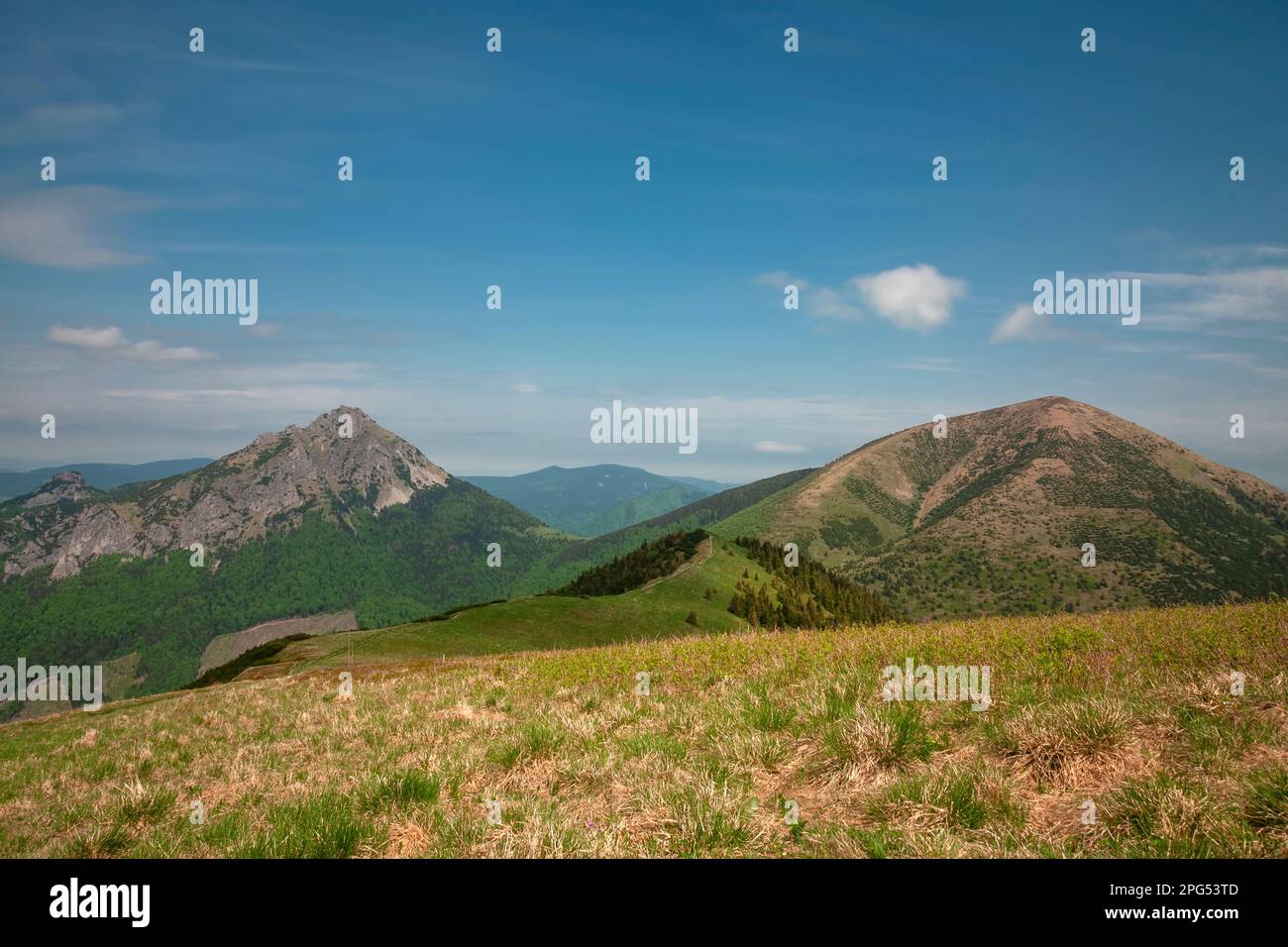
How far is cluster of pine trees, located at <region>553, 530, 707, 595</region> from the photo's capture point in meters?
142

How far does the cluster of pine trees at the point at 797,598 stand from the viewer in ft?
395

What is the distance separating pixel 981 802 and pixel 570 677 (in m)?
11.9

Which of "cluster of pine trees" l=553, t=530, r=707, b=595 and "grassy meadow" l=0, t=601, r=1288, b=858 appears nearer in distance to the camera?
"grassy meadow" l=0, t=601, r=1288, b=858

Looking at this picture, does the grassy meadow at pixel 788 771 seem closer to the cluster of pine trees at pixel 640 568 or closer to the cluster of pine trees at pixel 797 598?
the cluster of pine trees at pixel 797 598

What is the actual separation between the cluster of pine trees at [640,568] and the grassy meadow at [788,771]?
122681mm

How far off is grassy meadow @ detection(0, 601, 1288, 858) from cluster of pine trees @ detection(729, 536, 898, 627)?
105118 millimetres

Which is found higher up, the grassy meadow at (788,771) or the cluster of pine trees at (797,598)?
the grassy meadow at (788,771)

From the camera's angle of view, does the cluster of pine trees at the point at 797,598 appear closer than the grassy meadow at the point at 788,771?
No

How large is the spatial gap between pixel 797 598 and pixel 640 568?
3781 cm
